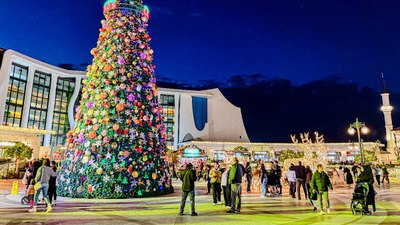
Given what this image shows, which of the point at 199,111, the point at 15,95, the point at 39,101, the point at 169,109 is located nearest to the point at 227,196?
the point at 15,95

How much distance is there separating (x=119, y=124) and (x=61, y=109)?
154ft

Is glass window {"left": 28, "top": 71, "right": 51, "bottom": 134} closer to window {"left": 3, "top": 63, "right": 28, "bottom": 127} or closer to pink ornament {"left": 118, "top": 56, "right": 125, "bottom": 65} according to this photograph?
window {"left": 3, "top": 63, "right": 28, "bottom": 127}

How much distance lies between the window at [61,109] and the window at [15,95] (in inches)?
261

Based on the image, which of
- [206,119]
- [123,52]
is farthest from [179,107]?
[123,52]

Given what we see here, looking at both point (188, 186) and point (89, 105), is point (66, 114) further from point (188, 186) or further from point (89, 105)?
point (188, 186)

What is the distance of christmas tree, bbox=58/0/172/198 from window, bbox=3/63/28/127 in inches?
1558

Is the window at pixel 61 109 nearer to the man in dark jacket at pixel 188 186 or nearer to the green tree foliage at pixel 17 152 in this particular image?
the green tree foliage at pixel 17 152

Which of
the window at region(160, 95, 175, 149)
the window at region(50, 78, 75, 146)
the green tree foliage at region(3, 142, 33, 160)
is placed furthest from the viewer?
the window at region(160, 95, 175, 149)

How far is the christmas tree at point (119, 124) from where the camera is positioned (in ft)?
31.1

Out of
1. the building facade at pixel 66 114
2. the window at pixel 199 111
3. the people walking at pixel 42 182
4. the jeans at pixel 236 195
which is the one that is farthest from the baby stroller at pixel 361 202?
the window at pixel 199 111

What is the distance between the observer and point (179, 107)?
56.9 meters

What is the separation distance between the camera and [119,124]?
998cm

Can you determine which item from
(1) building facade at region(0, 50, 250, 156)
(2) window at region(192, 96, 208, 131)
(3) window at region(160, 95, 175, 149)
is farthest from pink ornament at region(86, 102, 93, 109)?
(3) window at region(160, 95, 175, 149)

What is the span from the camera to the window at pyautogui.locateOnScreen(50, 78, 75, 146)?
4941 cm
